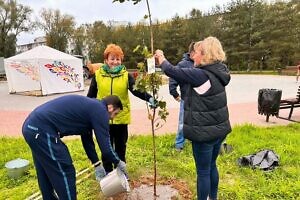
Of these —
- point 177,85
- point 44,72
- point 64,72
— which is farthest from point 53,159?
point 64,72

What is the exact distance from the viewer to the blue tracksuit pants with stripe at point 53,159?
2.59m

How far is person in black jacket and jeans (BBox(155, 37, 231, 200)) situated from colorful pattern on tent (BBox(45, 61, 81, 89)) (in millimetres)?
13886

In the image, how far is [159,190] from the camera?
391 cm

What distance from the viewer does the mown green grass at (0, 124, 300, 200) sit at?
12.7ft

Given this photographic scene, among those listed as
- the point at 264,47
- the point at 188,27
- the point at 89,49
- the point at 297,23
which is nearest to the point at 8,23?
the point at 89,49

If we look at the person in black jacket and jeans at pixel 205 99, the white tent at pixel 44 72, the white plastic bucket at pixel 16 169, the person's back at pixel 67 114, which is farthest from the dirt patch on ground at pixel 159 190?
the white tent at pixel 44 72

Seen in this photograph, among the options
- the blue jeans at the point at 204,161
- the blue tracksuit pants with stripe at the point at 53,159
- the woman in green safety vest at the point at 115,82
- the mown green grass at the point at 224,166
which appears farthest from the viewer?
the mown green grass at the point at 224,166

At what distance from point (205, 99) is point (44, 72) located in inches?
556

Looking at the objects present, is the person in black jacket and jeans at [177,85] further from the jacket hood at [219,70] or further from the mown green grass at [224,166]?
the jacket hood at [219,70]

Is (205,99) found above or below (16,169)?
above

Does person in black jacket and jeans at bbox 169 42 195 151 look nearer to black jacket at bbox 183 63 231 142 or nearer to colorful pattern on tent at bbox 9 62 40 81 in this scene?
black jacket at bbox 183 63 231 142

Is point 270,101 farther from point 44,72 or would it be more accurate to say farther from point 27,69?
point 27,69

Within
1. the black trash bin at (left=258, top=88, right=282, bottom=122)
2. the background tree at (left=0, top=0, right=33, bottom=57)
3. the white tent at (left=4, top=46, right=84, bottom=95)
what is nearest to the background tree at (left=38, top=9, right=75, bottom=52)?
the background tree at (left=0, top=0, right=33, bottom=57)

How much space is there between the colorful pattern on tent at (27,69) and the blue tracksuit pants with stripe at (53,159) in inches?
553
